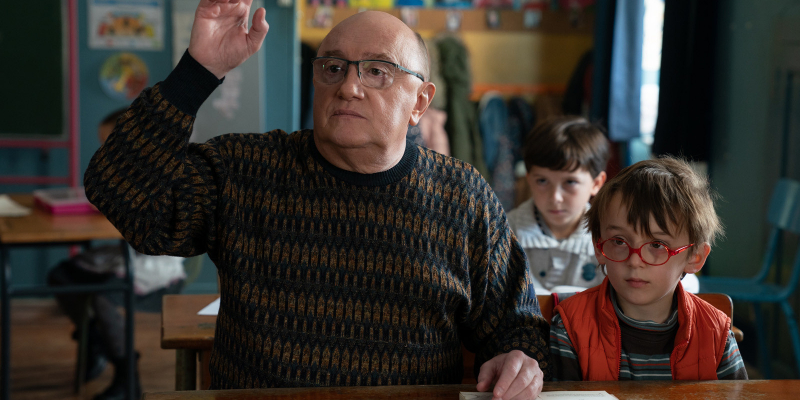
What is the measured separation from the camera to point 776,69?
10.0 feet

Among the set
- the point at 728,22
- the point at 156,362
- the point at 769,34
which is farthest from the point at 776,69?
the point at 156,362

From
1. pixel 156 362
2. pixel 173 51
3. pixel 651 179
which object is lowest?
pixel 156 362

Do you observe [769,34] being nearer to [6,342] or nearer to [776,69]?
[776,69]

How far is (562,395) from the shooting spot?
1080 millimetres

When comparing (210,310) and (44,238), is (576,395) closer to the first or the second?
(210,310)

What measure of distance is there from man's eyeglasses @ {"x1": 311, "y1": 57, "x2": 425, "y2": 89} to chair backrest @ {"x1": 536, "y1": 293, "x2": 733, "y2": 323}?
0.56 m

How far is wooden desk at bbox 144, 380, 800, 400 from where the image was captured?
1043 mm

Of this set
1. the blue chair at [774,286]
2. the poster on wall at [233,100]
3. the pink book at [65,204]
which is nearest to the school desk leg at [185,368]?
the pink book at [65,204]

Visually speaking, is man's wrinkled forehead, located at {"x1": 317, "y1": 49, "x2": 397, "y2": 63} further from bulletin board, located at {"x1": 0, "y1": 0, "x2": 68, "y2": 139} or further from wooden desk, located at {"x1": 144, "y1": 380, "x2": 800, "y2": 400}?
bulletin board, located at {"x1": 0, "y1": 0, "x2": 68, "y2": 139}

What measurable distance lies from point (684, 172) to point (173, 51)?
3750 millimetres

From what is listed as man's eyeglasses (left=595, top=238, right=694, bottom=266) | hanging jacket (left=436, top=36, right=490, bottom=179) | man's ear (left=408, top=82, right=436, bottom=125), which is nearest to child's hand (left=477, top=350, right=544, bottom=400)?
man's eyeglasses (left=595, top=238, right=694, bottom=266)

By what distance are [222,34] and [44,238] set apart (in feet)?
5.29

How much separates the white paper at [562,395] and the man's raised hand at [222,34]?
0.66m

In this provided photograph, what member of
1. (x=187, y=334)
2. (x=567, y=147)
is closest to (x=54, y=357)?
(x=187, y=334)
